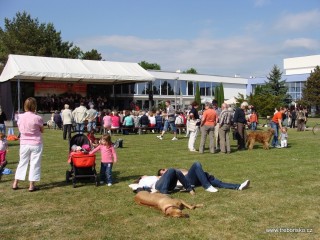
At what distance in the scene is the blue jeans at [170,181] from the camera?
6586 millimetres

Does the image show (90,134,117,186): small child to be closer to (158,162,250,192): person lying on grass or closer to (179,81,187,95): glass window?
(158,162,250,192): person lying on grass

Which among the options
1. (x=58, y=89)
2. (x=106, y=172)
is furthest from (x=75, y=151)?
(x=58, y=89)

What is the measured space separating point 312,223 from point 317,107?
47.3 metres

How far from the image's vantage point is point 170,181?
670 centimetres

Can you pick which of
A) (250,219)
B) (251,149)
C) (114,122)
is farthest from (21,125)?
(114,122)

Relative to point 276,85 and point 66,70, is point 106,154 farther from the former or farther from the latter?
point 276,85

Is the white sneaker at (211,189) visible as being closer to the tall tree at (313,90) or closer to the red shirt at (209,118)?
the red shirt at (209,118)

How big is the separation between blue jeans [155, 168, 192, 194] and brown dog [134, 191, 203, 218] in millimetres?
500

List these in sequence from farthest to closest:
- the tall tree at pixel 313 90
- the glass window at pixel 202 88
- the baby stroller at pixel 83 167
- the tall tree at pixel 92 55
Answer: the glass window at pixel 202 88
the tall tree at pixel 92 55
the tall tree at pixel 313 90
the baby stroller at pixel 83 167

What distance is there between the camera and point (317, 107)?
1917 inches

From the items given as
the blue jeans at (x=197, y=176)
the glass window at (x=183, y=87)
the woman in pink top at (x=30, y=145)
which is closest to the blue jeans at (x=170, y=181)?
the blue jeans at (x=197, y=176)

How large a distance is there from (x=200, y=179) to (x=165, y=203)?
5.28 feet

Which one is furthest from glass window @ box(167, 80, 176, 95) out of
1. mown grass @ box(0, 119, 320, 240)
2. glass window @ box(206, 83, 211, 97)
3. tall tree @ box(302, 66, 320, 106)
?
mown grass @ box(0, 119, 320, 240)

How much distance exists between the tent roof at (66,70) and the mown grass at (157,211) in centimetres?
1664
